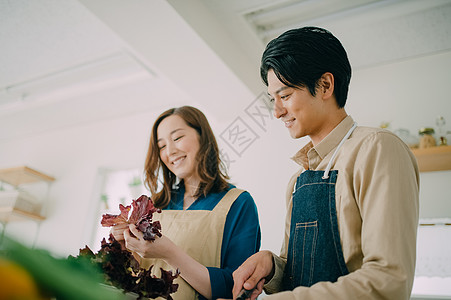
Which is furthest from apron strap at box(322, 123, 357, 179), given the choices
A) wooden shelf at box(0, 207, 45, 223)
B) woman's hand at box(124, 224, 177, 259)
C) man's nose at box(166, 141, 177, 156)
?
wooden shelf at box(0, 207, 45, 223)

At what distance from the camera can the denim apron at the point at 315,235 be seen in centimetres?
79

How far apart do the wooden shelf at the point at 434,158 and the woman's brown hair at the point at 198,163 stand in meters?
1.36

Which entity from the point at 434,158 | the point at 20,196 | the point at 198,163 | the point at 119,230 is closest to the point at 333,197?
the point at 119,230

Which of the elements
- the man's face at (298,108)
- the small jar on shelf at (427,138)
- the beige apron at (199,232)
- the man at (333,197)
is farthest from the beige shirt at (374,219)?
the small jar on shelf at (427,138)

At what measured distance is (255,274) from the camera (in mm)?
901

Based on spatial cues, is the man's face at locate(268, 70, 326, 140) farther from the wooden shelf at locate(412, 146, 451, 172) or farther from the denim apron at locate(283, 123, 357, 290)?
the wooden shelf at locate(412, 146, 451, 172)

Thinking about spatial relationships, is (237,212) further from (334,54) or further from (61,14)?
(61,14)

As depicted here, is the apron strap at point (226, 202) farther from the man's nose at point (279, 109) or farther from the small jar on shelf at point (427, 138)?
the small jar on shelf at point (427, 138)

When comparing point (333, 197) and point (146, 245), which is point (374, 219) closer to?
point (333, 197)

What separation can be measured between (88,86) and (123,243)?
264 cm

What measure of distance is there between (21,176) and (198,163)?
3.05 meters

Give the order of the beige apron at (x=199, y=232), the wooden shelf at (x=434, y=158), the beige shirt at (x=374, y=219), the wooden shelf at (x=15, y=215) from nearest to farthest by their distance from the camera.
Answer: the beige shirt at (x=374, y=219)
the beige apron at (x=199, y=232)
the wooden shelf at (x=434, y=158)
the wooden shelf at (x=15, y=215)

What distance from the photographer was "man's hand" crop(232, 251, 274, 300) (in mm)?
875

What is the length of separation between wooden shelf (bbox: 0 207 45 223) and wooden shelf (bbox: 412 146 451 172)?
338 cm
